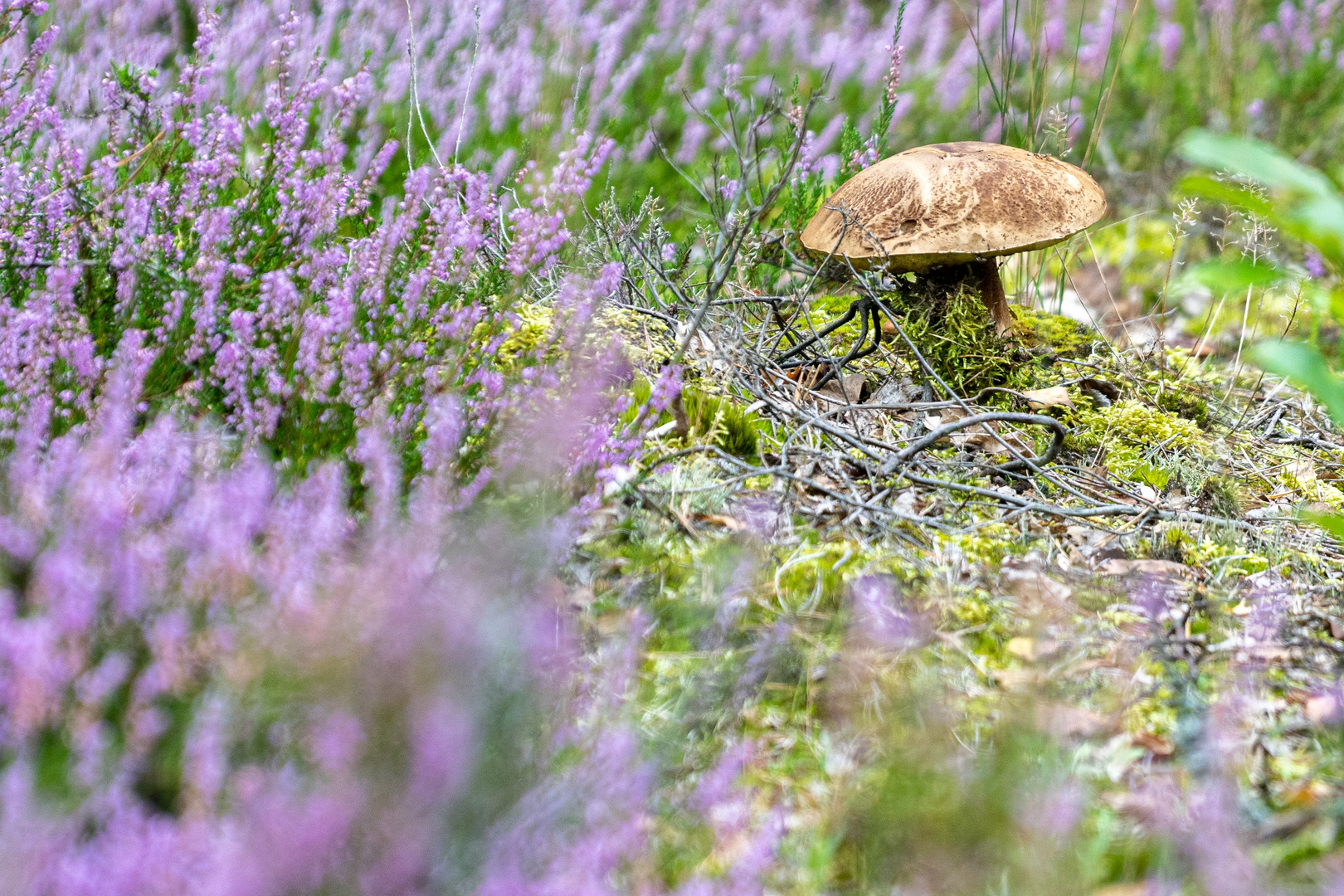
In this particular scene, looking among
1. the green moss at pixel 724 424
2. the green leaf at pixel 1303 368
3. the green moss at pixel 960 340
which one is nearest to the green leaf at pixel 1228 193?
the green leaf at pixel 1303 368

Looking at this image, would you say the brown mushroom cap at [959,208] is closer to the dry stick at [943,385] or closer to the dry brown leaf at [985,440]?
the dry stick at [943,385]

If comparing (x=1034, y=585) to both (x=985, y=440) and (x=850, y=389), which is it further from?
(x=850, y=389)

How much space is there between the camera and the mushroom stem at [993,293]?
8.57ft

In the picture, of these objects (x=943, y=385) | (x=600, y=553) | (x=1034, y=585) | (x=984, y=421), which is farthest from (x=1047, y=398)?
(x=600, y=553)

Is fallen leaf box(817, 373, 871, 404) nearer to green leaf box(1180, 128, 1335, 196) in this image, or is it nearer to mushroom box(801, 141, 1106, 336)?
mushroom box(801, 141, 1106, 336)

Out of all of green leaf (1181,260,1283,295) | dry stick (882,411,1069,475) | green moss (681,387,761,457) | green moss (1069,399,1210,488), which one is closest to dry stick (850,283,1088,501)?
dry stick (882,411,1069,475)

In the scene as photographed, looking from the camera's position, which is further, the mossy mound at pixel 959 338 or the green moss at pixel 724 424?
the mossy mound at pixel 959 338

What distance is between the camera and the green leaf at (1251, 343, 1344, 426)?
3.59 feet

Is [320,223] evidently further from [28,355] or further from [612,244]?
[612,244]

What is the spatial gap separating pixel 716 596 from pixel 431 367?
2.44ft

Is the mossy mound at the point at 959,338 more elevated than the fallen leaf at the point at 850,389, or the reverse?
the mossy mound at the point at 959,338

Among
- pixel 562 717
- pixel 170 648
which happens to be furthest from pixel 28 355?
pixel 562 717

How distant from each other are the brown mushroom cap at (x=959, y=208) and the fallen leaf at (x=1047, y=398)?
1.38ft

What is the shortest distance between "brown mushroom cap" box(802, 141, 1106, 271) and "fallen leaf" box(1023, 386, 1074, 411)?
421 millimetres
